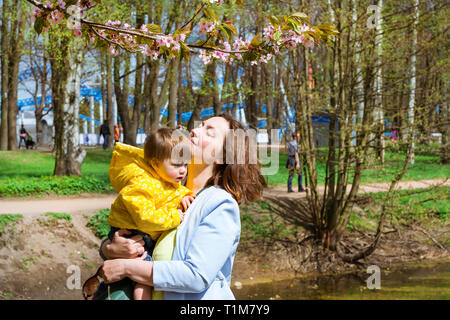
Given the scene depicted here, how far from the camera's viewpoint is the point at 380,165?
9328 millimetres

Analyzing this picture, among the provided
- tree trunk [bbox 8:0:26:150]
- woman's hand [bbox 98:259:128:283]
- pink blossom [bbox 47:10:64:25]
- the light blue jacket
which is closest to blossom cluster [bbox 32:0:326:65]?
pink blossom [bbox 47:10:64:25]

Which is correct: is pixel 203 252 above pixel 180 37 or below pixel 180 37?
below

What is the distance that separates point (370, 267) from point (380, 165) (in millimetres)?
2282

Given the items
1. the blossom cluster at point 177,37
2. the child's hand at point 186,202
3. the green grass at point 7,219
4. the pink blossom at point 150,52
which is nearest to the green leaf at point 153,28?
the blossom cluster at point 177,37

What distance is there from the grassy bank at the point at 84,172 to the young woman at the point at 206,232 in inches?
142

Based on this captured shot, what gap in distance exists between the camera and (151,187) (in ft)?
7.51

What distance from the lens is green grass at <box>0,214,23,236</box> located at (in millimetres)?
8469

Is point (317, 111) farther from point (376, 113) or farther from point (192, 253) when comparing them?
point (192, 253)

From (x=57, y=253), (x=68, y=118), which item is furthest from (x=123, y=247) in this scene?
(x=68, y=118)

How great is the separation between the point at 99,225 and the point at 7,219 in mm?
1647

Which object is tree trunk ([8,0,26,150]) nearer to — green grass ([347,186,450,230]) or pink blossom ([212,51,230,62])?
green grass ([347,186,450,230])

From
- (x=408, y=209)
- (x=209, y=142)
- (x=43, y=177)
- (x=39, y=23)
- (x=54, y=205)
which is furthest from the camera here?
(x=43, y=177)

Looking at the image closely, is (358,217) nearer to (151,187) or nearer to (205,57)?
(205,57)
